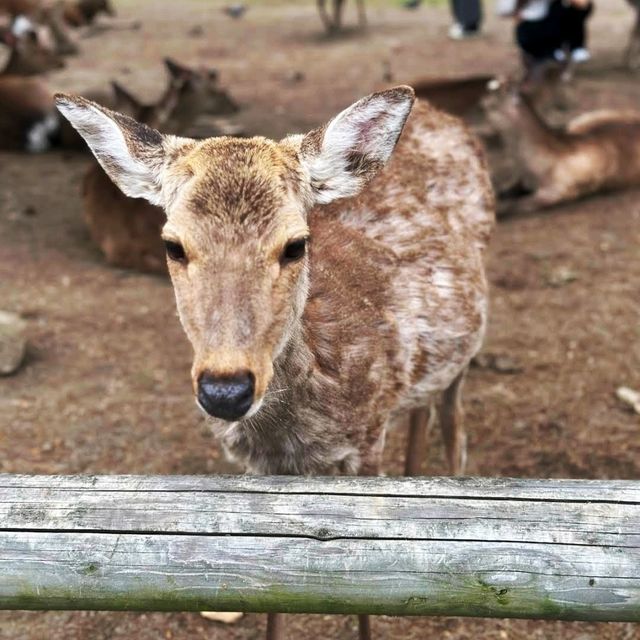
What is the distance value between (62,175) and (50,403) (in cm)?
408

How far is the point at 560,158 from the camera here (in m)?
7.27

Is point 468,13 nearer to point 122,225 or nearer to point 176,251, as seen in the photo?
point 122,225

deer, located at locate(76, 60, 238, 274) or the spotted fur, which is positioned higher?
the spotted fur

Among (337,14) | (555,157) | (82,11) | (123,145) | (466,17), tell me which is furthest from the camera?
(82,11)

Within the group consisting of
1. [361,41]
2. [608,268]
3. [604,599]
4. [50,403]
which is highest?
[604,599]

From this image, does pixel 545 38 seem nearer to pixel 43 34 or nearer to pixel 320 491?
pixel 43 34

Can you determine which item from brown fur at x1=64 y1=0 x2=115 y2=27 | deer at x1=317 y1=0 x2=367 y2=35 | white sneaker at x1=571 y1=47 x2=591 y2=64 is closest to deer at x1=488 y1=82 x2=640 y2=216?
white sneaker at x1=571 y1=47 x2=591 y2=64

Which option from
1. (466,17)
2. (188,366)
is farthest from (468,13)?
(188,366)

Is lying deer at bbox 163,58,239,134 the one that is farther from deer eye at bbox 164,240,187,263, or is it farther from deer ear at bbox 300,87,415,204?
deer eye at bbox 164,240,187,263

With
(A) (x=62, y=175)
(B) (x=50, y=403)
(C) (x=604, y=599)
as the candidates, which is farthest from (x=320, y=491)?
(A) (x=62, y=175)

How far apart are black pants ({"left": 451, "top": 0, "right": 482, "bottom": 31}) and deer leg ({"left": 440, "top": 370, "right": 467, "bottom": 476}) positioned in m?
11.6

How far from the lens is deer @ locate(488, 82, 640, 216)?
7188 millimetres

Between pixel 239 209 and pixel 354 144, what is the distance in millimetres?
450

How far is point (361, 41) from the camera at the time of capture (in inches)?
537
